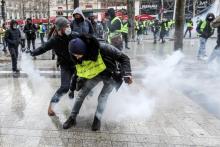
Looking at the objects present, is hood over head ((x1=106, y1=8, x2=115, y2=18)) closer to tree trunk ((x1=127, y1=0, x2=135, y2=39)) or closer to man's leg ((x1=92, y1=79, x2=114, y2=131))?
man's leg ((x1=92, y1=79, x2=114, y2=131))

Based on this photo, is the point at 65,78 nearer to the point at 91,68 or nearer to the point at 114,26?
the point at 91,68

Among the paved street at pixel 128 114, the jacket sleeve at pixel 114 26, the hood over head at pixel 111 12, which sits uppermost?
the hood over head at pixel 111 12

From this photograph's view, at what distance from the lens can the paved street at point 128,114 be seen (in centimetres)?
490

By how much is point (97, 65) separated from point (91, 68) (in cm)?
9

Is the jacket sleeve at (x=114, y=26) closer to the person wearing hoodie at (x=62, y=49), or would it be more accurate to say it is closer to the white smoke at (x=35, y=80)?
the white smoke at (x=35, y=80)

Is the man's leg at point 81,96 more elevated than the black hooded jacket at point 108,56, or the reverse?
the black hooded jacket at point 108,56

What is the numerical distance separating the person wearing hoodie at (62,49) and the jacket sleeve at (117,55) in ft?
2.25

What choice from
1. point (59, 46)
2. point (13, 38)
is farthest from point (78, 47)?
point (13, 38)

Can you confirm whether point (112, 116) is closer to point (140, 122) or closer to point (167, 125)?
point (140, 122)

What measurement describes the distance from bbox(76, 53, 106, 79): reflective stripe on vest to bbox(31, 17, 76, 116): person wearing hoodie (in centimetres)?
61

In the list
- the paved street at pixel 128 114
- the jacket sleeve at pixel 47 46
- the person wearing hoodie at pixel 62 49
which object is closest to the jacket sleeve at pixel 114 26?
the paved street at pixel 128 114

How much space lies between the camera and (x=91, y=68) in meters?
5.12

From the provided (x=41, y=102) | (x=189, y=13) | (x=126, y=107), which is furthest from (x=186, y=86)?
(x=189, y=13)

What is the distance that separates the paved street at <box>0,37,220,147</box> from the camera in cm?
490
